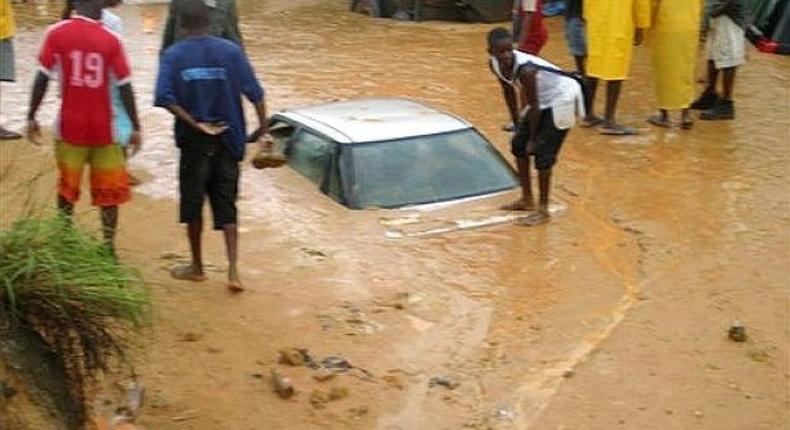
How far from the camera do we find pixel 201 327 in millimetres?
6176

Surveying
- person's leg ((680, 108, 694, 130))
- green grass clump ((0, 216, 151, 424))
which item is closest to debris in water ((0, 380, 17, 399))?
green grass clump ((0, 216, 151, 424))

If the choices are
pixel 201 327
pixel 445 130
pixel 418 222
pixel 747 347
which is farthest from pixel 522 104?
pixel 201 327

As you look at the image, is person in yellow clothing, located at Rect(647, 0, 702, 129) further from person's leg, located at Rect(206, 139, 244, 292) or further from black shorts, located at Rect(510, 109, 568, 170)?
person's leg, located at Rect(206, 139, 244, 292)

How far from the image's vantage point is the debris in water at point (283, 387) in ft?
18.4

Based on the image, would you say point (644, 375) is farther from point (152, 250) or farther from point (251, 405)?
point (152, 250)

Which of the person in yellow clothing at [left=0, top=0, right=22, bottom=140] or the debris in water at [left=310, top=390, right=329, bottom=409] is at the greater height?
the person in yellow clothing at [left=0, top=0, right=22, bottom=140]

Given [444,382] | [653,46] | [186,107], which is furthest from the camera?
[653,46]

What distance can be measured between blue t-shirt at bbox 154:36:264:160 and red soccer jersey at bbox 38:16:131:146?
22cm

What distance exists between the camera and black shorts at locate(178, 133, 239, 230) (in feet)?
21.0

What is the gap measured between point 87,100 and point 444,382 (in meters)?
2.22

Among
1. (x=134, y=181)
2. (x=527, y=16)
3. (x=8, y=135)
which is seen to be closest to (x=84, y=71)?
(x=134, y=181)

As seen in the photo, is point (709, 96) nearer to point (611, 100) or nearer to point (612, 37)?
point (611, 100)

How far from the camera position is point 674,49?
1077 centimetres

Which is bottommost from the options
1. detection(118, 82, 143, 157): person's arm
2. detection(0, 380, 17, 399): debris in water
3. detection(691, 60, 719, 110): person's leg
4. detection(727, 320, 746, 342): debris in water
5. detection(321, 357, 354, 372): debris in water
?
detection(727, 320, 746, 342): debris in water
